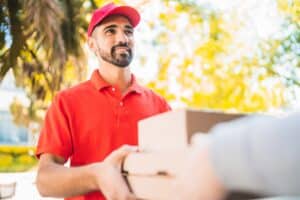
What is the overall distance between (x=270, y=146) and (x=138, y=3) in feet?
20.5

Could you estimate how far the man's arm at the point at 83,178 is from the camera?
0.76 metres

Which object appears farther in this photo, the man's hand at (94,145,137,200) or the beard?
the beard

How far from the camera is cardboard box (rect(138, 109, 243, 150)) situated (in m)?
0.63

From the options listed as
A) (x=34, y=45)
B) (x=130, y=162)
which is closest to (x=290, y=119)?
(x=130, y=162)

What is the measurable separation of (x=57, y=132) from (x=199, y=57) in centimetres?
642

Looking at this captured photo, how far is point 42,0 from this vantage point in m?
5.02

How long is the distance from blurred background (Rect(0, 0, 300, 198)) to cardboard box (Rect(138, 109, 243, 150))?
210 inches

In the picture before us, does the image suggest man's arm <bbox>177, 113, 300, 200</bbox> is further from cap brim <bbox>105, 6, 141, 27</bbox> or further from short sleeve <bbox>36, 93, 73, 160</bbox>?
cap brim <bbox>105, 6, 141, 27</bbox>

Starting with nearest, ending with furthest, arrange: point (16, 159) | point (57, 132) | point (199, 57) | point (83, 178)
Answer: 1. point (83, 178)
2. point (57, 132)
3. point (199, 57)
4. point (16, 159)

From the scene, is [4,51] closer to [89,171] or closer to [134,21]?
[134,21]

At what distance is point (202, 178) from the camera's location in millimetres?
416

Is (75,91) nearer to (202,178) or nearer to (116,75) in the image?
(116,75)

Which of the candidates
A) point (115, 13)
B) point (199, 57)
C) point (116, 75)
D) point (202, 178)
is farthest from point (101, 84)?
point (199, 57)

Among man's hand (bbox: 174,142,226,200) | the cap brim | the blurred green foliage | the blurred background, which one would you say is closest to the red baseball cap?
the cap brim
